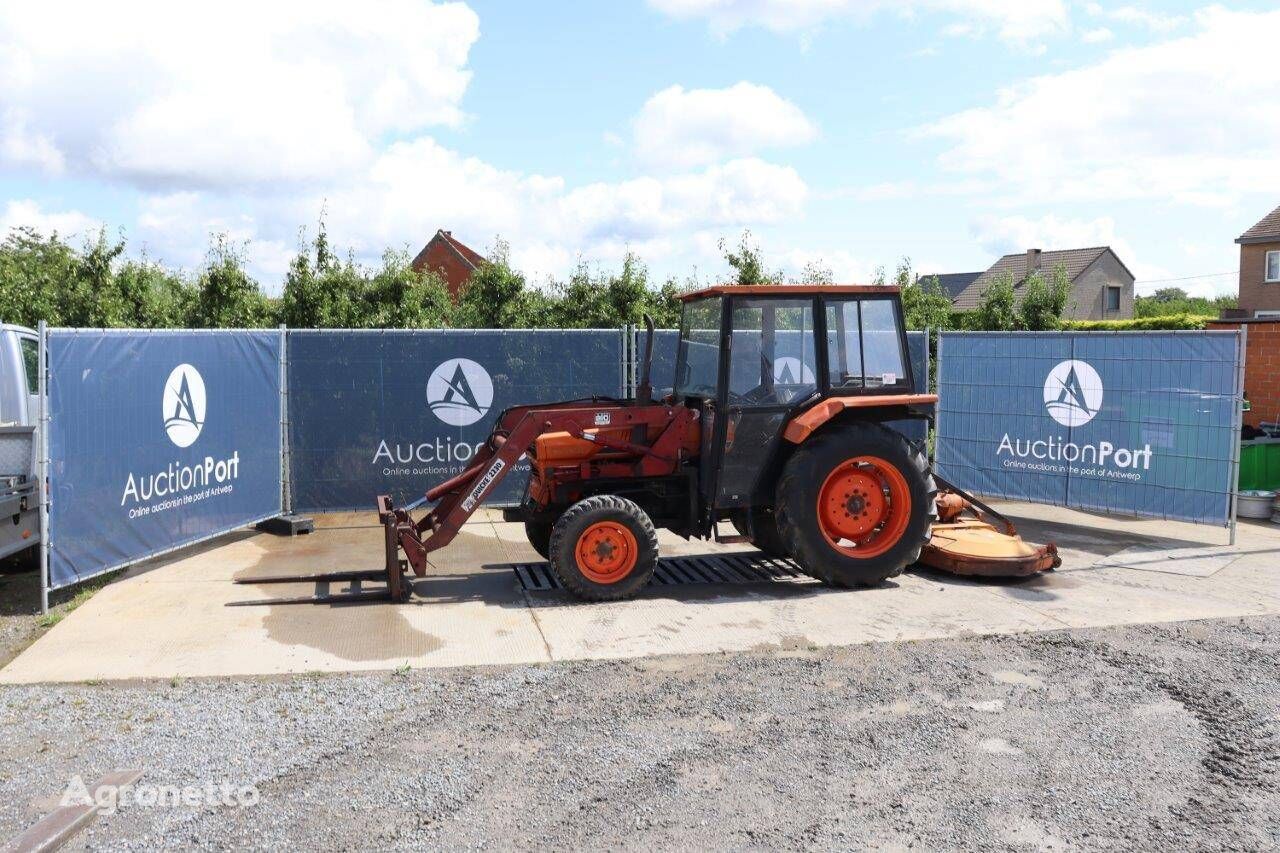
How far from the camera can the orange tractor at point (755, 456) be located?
24.0ft

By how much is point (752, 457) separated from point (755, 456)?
23 millimetres

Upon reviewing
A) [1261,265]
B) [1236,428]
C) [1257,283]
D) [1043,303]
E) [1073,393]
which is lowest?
[1236,428]

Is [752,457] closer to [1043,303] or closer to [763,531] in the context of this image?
[763,531]

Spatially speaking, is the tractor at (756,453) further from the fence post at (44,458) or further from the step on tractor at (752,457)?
the fence post at (44,458)

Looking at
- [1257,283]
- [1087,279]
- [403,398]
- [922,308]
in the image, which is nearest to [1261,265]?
[1257,283]

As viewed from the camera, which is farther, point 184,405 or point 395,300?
point 395,300

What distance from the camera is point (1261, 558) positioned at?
894cm

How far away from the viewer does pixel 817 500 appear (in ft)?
24.5

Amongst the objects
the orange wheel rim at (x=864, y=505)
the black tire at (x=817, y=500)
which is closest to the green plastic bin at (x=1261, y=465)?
the black tire at (x=817, y=500)

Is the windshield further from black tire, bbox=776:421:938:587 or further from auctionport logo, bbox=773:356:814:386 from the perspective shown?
black tire, bbox=776:421:938:587

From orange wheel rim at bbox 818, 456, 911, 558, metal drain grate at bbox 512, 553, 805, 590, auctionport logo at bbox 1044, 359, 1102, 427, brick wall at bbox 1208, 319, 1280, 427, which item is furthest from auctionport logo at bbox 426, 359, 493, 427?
brick wall at bbox 1208, 319, 1280, 427

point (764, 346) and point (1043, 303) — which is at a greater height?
point (1043, 303)

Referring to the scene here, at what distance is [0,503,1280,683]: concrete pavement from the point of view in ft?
20.1

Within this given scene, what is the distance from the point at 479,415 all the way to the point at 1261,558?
764cm
